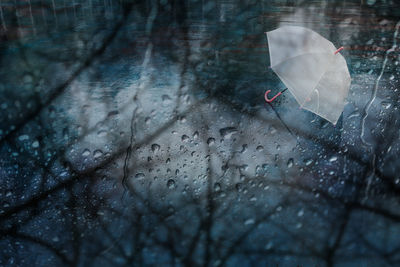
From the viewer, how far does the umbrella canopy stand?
816 mm

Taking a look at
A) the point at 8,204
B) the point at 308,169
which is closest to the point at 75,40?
the point at 8,204

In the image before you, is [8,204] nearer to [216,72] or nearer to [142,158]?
[142,158]

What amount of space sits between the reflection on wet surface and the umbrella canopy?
15 centimetres

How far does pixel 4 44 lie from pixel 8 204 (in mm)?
554

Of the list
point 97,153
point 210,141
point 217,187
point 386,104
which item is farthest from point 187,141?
point 386,104

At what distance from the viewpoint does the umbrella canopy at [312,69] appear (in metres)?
0.82

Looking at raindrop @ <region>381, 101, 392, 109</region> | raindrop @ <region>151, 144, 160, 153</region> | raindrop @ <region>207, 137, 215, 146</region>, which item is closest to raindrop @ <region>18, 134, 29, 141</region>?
raindrop @ <region>151, 144, 160, 153</region>

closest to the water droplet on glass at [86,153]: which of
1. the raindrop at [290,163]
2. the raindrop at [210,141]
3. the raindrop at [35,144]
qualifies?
the raindrop at [35,144]

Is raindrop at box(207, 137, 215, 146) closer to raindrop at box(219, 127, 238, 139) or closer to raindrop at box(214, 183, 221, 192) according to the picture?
raindrop at box(219, 127, 238, 139)

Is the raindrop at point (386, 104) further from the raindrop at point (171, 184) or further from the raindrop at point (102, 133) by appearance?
the raindrop at point (102, 133)

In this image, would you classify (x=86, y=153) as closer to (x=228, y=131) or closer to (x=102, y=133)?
(x=102, y=133)

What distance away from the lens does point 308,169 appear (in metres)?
1.02

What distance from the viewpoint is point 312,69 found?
0.81 m

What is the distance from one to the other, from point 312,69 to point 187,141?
48 cm
